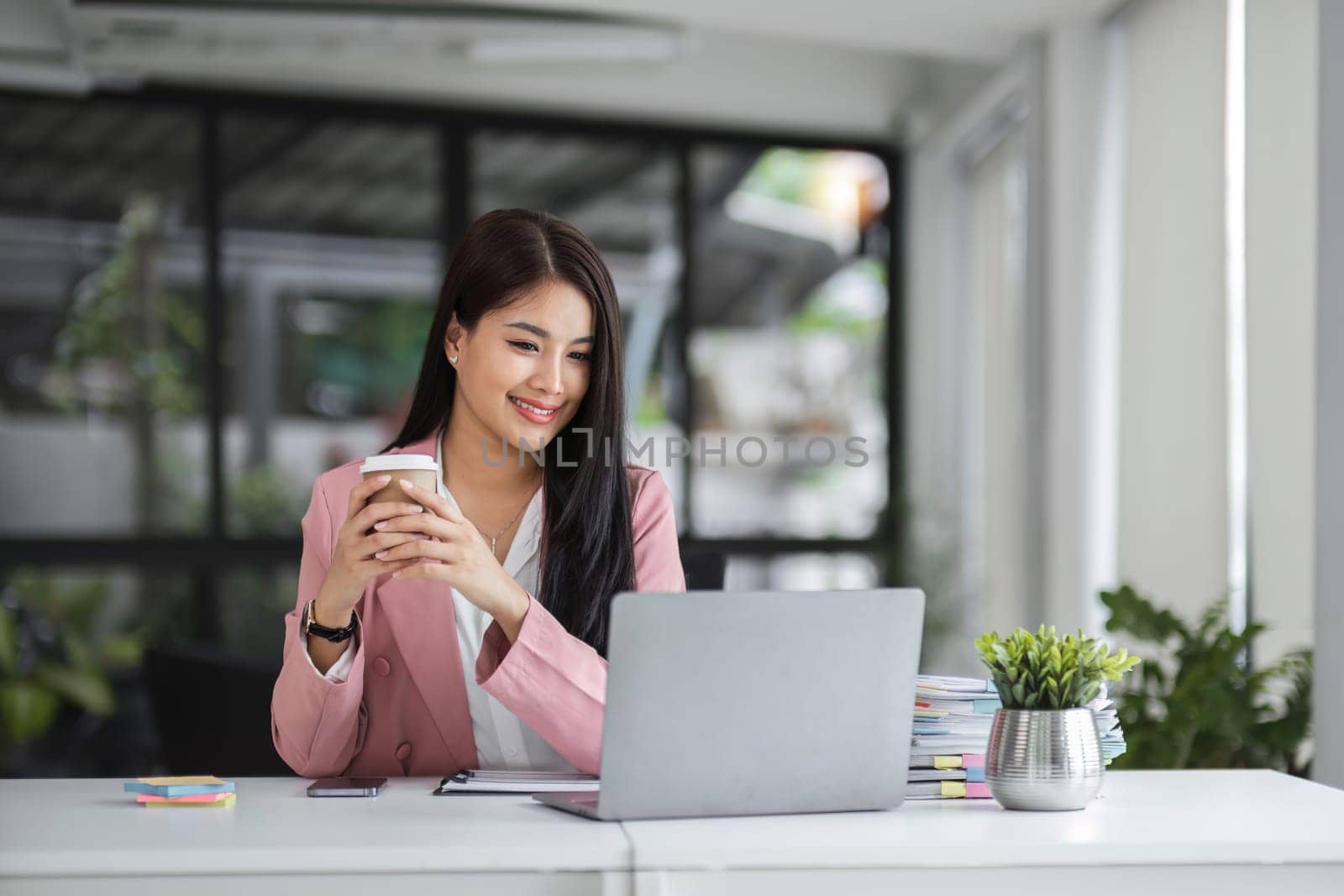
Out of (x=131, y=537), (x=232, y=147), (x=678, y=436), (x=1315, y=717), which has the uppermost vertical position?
(x=232, y=147)

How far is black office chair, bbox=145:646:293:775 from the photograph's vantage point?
11.7 feet

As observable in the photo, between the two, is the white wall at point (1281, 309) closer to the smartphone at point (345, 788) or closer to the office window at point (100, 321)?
the smartphone at point (345, 788)

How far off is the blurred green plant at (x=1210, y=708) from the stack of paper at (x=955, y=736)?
4.10ft

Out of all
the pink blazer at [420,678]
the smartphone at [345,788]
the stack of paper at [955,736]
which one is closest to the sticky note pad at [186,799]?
the smartphone at [345,788]

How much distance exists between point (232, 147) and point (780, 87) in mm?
2265

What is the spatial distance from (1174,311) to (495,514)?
8.15 feet

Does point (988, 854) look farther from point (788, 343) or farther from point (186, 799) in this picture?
point (788, 343)

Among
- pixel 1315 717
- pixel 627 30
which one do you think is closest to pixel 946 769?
pixel 1315 717

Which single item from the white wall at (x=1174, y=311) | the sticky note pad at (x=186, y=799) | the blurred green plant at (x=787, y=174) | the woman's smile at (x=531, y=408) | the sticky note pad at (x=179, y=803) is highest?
the blurred green plant at (x=787, y=174)

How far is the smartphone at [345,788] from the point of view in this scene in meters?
1.57

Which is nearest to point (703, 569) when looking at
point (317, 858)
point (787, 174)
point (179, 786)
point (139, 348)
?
point (179, 786)

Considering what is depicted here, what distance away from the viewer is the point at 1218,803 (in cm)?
155

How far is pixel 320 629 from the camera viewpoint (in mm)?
1692

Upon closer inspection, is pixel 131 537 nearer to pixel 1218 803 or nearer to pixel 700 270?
pixel 700 270
